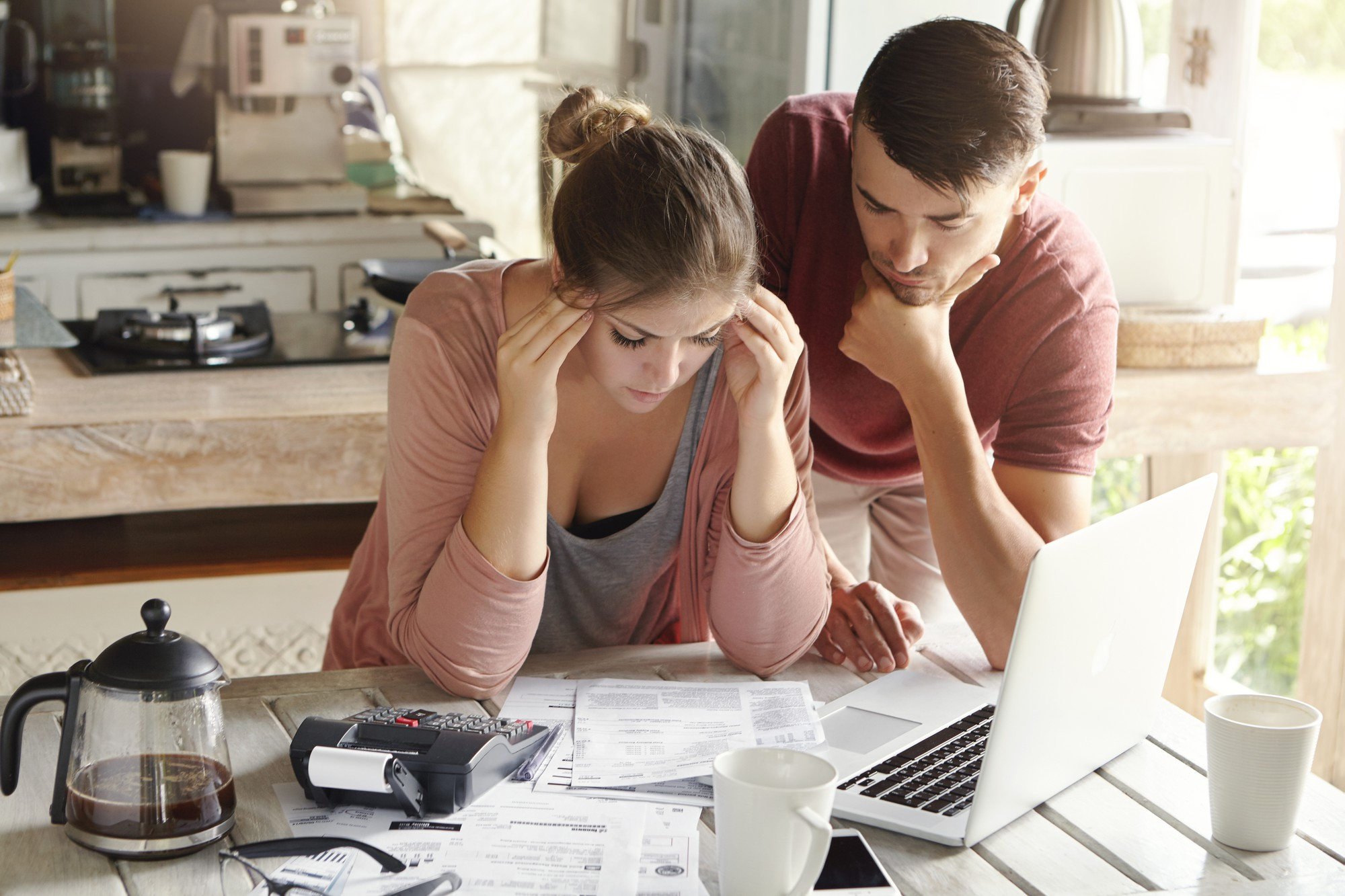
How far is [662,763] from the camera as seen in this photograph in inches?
43.2

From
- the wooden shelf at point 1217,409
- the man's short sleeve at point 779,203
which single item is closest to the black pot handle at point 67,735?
the man's short sleeve at point 779,203

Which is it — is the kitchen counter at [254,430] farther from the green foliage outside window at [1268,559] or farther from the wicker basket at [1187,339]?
the green foliage outside window at [1268,559]

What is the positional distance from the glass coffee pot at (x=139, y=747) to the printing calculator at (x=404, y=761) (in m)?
0.07

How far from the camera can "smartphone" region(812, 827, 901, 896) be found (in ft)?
3.04

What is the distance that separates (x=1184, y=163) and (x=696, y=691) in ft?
5.61

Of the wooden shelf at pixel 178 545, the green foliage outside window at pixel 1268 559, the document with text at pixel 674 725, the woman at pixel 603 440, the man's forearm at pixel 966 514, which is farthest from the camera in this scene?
the green foliage outside window at pixel 1268 559

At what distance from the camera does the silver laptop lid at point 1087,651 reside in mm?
975

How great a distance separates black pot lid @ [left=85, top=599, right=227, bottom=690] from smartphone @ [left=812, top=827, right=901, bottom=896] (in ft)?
1.46

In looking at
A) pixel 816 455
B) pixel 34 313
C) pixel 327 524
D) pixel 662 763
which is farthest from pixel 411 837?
pixel 34 313

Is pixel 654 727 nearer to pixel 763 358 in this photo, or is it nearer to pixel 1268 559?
pixel 763 358

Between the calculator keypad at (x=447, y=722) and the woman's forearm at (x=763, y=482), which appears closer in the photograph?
the calculator keypad at (x=447, y=722)

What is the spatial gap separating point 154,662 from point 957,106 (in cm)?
89

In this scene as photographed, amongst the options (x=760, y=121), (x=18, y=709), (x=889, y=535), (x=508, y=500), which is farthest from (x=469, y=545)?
Answer: (x=760, y=121)

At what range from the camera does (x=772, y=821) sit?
857 mm
